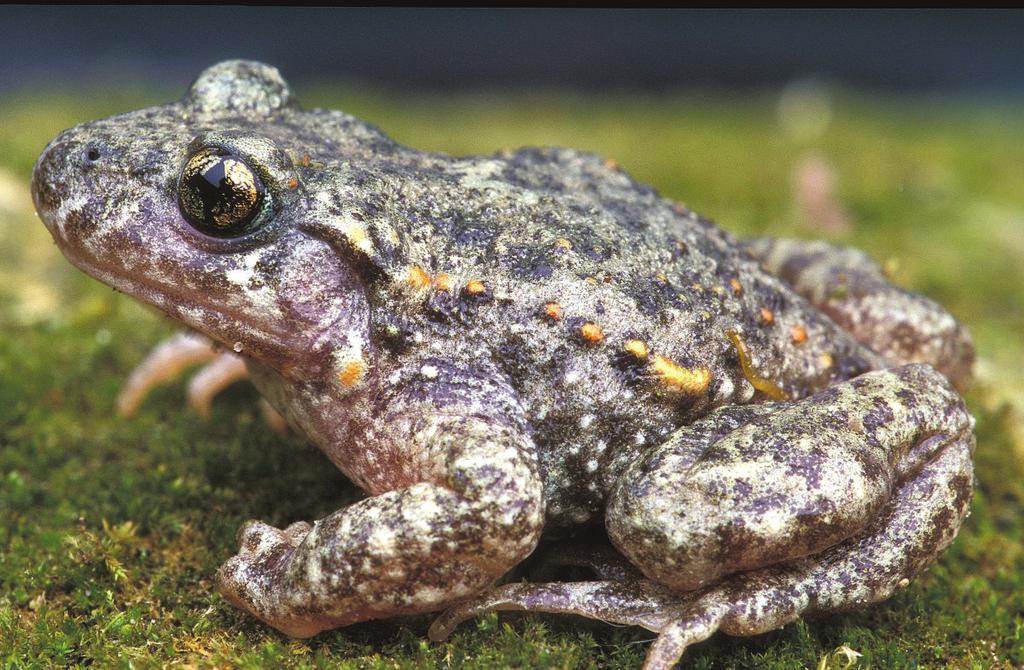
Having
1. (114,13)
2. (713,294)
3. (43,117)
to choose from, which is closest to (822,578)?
(713,294)

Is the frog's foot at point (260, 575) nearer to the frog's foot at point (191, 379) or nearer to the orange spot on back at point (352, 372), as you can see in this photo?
the orange spot on back at point (352, 372)

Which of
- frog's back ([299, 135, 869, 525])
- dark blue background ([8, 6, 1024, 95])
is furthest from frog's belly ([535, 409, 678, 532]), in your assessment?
dark blue background ([8, 6, 1024, 95])

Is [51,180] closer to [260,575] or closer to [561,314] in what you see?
[260,575]

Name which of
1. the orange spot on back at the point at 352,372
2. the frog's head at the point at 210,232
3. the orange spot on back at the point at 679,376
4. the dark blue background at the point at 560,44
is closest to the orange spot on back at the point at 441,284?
the frog's head at the point at 210,232

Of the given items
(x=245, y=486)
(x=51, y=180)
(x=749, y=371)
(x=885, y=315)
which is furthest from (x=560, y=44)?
(x=51, y=180)

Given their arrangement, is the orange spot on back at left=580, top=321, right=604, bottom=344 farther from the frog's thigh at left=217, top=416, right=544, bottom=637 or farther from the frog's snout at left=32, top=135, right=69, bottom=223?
the frog's snout at left=32, top=135, right=69, bottom=223

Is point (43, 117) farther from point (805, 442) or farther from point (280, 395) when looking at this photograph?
point (805, 442)
